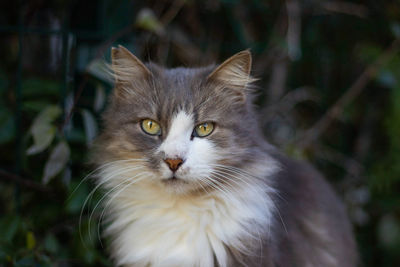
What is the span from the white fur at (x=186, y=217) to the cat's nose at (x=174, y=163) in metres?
0.09

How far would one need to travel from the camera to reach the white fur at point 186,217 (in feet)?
6.10

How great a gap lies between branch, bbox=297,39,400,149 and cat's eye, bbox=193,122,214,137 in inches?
72.6

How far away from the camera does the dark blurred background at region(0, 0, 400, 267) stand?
8.25ft

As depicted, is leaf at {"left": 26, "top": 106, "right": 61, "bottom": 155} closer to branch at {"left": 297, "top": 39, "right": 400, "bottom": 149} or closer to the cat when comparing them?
the cat

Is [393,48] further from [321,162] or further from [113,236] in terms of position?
[113,236]

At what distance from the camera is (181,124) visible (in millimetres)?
1838

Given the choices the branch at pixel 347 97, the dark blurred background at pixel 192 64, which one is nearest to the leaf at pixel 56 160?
the dark blurred background at pixel 192 64

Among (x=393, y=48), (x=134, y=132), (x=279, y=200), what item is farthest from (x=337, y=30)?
(x=134, y=132)

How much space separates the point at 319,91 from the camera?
12.5ft

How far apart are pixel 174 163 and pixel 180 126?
188 mm

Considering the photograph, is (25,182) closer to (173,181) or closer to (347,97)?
(173,181)

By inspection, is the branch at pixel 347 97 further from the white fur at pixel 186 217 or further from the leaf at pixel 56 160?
the leaf at pixel 56 160

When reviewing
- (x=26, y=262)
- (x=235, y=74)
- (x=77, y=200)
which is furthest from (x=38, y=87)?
(x=235, y=74)

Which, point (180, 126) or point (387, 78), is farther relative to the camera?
point (387, 78)
